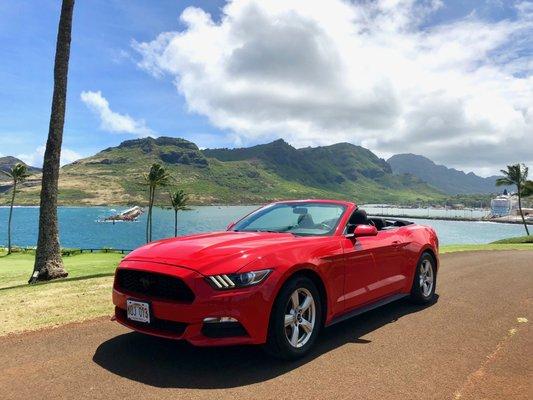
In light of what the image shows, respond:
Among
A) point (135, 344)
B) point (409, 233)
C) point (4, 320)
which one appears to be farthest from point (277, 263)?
point (4, 320)

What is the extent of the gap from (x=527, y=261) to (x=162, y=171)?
52.5m

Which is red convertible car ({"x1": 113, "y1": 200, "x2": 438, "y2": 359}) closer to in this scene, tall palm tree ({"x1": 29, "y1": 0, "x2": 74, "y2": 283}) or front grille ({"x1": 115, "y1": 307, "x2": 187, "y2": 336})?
front grille ({"x1": 115, "y1": 307, "x2": 187, "y2": 336})

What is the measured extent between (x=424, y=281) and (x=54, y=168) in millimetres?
10963

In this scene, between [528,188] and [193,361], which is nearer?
[193,361]

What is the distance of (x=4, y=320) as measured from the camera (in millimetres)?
6648

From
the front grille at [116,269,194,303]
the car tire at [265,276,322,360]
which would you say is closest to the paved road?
the car tire at [265,276,322,360]

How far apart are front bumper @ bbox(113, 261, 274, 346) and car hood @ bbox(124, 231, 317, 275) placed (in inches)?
6.4

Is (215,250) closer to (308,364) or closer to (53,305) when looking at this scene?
(308,364)

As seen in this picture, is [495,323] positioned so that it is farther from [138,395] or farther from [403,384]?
[138,395]

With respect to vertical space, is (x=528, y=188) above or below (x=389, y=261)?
above

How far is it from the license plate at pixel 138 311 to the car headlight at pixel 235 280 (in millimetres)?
795

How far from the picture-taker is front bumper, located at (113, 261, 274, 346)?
414 cm

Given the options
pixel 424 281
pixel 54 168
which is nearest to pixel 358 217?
pixel 424 281

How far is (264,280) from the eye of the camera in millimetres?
4328
